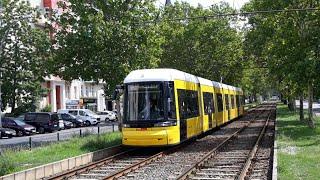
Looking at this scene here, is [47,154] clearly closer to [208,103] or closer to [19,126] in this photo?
[208,103]

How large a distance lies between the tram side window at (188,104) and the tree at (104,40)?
5705mm

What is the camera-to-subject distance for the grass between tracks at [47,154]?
14953 millimetres

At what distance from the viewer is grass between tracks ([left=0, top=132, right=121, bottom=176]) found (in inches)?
589

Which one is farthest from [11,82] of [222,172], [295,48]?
[222,172]

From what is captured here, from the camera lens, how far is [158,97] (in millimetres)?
19672

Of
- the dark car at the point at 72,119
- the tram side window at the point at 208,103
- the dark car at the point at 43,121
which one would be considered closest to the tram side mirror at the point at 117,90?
the tram side window at the point at 208,103

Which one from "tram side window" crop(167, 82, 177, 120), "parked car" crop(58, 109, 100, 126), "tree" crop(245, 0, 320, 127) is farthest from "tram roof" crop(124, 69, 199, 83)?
"parked car" crop(58, 109, 100, 126)

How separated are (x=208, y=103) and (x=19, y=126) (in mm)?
19195

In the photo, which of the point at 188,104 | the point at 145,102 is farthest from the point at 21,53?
the point at 145,102

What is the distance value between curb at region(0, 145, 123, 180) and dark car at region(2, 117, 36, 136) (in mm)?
22667

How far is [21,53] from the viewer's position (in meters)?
52.8

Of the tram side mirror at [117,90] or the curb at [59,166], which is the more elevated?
the tram side mirror at [117,90]

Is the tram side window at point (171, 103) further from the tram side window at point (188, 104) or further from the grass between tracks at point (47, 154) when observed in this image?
the grass between tracks at point (47, 154)

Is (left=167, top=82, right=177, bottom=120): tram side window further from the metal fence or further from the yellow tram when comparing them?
the metal fence
